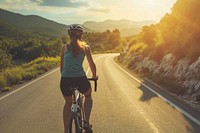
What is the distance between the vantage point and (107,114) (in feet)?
28.2

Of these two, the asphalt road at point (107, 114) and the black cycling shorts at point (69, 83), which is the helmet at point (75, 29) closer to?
the black cycling shorts at point (69, 83)

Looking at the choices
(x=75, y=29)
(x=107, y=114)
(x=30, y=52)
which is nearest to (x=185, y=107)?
(x=107, y=114)

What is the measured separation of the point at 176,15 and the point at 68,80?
669 inches

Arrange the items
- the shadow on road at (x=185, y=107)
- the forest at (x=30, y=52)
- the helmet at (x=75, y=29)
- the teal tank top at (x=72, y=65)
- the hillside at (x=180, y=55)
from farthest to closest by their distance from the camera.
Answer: the forest at (x=30, y=52)
the hillside at (x=180, y=55)
the shadow on road at (x=185, y=107)
the teal tank top at (x=72, y=65)
the helmet at (x=75, y=29)

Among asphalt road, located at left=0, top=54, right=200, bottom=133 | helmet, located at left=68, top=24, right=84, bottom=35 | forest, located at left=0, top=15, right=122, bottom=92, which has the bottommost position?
forest, located at left=0, top=15, right=122, bottom=92

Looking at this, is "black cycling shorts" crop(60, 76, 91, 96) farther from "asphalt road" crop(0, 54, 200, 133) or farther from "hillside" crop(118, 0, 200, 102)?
"hillside" crop(118, 0, 200, 102)

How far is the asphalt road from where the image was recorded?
23.2 feet

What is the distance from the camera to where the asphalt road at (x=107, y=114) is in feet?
23.2

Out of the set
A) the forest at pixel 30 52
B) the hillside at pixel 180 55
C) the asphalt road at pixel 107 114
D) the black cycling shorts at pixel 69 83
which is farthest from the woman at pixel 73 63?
the forest at pixel 30 52

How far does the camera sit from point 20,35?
622 feet

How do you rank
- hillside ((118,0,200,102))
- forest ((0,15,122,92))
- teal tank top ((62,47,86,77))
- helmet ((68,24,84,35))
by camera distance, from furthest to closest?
forest ((0,15,122,92)), hillside ((118,0,200,102)), teal tank top ((62,47,86,77)), helmet ((68,24,84,35))

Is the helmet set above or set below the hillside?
above

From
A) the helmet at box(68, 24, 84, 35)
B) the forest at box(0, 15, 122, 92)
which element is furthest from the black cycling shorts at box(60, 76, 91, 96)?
the forest at box(0, 15, 122, 92)

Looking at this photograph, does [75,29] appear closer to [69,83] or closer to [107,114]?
[69,83]
